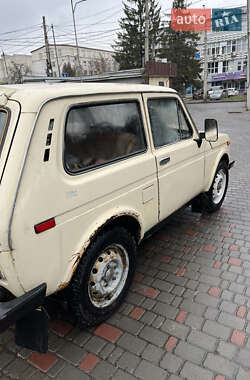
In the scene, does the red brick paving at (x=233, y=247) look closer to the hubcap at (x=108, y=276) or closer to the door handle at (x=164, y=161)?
the door handle at (x=164, y=161)

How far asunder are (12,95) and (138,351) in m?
2.12

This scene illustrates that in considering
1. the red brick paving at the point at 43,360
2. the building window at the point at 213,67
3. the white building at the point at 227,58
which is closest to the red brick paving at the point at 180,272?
the red brick paving at the point at 43,360

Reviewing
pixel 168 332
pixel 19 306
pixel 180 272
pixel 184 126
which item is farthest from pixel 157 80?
pixel 19 306

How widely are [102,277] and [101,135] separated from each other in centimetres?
121

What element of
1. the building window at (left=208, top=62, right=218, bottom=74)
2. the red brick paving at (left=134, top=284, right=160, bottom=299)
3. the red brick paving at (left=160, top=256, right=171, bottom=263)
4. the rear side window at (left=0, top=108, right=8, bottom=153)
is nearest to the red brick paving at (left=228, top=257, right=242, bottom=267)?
the red brick paving at (left=160, top=256, right=171, bottom=263)

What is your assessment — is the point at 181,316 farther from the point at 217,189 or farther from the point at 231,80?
the point at 231,80

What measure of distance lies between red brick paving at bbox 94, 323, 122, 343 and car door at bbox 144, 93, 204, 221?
1.21 m

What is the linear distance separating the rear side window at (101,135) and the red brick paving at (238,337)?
1.78m

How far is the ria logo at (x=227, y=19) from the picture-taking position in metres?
21.0

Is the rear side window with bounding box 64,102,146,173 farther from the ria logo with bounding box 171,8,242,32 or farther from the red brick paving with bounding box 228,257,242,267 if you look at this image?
the ria logo with bounding box 171,8,242,32

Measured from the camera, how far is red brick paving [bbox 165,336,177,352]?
7.39 ft

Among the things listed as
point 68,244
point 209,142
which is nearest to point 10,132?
point 68,244

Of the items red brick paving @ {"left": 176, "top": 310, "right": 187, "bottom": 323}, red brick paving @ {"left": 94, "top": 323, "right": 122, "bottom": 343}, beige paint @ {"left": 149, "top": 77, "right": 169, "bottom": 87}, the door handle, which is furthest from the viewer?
beige paint @ {"left": 149, "top": 77, "right": 169, "bottom": 87}

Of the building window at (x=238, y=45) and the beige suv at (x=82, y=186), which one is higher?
the building window at (x=238, y=45)
